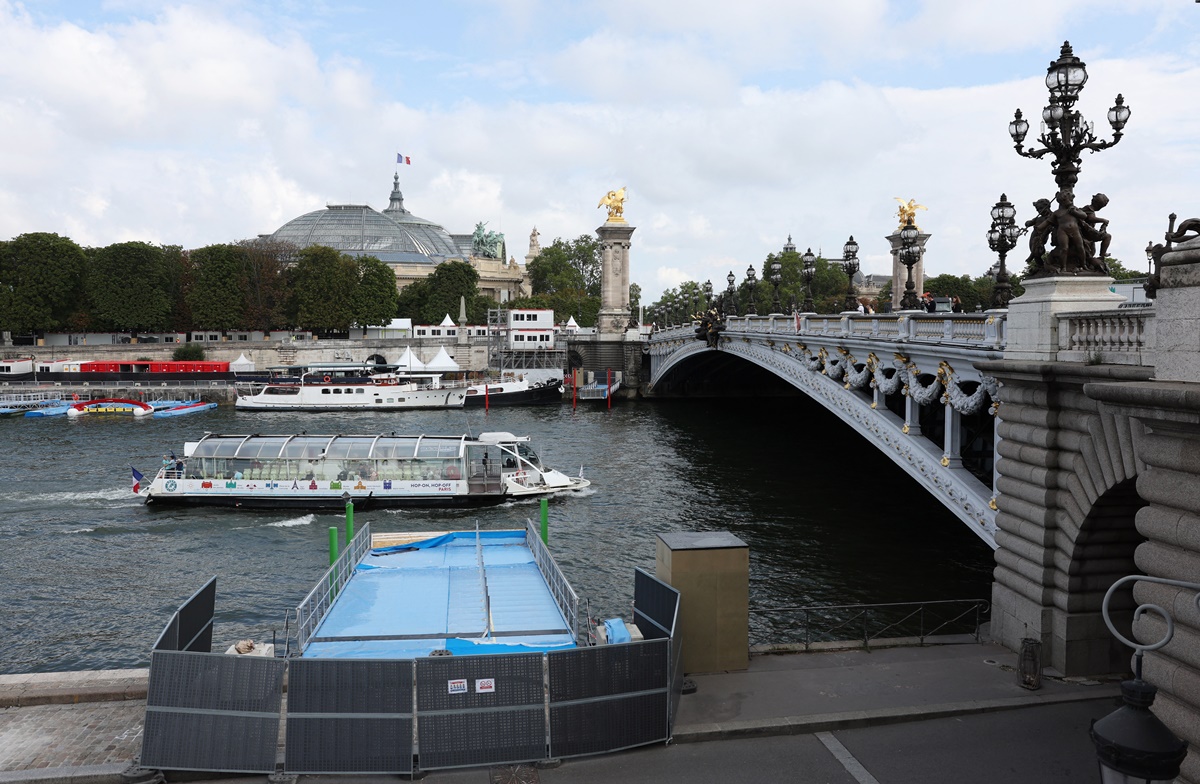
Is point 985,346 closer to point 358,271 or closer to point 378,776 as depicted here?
point 378,776

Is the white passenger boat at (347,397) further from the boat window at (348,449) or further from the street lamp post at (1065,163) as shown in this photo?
the street lamp post at (1065,163)

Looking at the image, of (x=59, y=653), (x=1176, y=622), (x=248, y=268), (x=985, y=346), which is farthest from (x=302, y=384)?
(x=1176, y=622)

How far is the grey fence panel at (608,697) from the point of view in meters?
11.5

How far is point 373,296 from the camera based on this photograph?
110438mm

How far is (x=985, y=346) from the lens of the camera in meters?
20.4

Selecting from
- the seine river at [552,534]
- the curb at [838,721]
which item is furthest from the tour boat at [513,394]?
the curb at [838,721]

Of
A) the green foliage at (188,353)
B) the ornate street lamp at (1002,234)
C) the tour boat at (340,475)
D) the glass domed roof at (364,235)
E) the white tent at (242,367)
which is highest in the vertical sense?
the glass domed roof at (364,235)

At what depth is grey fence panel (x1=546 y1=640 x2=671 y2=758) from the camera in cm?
1152

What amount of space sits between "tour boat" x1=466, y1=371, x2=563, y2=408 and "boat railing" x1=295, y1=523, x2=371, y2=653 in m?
55.3

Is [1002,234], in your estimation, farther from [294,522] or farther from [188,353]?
[188,353]

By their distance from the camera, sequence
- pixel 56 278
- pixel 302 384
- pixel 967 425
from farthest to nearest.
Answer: pixel 56 278 → pixel 302 384 → pixel 967 425

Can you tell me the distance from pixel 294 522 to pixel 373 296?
78.8 m

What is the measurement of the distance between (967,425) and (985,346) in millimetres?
6170

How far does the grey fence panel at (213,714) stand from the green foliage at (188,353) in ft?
315
